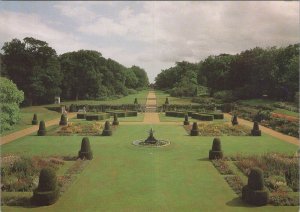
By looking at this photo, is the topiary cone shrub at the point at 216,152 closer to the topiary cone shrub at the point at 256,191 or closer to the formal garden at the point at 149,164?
the formal garden at the point at 149,164

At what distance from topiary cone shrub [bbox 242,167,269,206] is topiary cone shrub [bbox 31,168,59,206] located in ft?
25.2

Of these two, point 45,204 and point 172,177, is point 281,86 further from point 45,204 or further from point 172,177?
point 45,204

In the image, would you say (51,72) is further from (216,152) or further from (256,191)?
(256,191)

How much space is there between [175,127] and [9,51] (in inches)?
1390

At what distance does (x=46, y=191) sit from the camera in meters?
13.9

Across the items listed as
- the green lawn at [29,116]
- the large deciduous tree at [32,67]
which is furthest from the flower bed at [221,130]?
the large deciduous tree at [32,67]

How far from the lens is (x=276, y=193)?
14.7 m

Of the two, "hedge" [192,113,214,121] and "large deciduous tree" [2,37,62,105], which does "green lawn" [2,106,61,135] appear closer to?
"large deciduous tree" [2,37,62,105]

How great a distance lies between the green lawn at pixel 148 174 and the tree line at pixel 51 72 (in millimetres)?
29610

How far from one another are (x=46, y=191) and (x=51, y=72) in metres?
46.5

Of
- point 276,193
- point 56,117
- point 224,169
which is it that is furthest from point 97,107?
point 276,193

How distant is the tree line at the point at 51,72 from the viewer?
5622 cm

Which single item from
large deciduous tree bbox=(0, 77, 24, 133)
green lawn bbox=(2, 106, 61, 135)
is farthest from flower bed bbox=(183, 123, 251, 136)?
green lawn bbox=(2, 106, 61, 135)

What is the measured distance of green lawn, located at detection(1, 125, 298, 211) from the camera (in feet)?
45.3
